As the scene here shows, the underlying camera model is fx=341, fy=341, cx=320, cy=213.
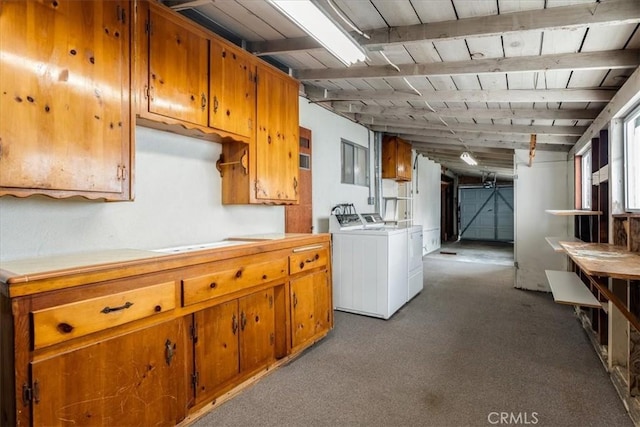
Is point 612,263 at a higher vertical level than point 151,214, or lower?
lower

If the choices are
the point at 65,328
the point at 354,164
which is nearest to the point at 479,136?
the point at 354,164

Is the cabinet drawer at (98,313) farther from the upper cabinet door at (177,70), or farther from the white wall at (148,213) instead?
the upper cabinet door at (177,70)

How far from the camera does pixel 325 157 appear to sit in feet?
14.2

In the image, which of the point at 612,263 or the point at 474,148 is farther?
the point at 474,148

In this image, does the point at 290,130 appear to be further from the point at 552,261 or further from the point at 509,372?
the point at 552,261

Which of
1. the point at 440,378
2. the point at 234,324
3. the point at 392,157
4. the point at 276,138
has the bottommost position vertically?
the point at 440,378

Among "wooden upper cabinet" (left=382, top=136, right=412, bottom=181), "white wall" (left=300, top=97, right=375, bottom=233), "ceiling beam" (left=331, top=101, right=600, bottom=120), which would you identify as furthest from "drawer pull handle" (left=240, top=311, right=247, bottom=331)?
"wooden upper cabinet" (left=382, top=136, right=412, bottom=181)

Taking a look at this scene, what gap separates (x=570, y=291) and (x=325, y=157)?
112 inches

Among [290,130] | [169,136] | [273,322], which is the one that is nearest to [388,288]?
[273,322]

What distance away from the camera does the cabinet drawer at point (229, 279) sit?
1915 mm

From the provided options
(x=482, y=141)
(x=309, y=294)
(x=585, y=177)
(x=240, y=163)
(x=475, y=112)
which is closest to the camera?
(x=240, y=163)

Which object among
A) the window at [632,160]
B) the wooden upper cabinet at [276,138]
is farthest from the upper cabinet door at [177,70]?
the window at [632,160]

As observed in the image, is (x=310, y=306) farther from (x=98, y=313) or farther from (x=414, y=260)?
(x=414, y=260)

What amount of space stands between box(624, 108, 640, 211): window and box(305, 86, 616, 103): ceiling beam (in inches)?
12.8
